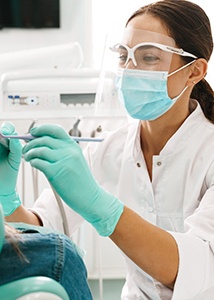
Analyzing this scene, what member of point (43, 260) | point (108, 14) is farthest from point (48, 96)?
point (43, 260)

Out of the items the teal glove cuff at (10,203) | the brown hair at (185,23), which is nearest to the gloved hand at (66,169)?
the teal glove cuff at (10,203)

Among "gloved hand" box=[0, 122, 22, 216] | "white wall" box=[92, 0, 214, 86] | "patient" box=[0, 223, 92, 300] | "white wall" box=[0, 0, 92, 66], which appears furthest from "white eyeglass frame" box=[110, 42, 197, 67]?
"white wall" box=[0, 0, 92, 66]

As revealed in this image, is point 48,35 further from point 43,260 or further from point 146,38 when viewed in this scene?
point 43,260

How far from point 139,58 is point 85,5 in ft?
5.59

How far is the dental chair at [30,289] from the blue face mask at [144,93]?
962 mm

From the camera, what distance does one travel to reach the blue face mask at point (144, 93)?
160 centimetres

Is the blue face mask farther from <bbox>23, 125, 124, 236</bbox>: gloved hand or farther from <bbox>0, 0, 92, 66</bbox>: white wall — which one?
<bbox>0, 0, 92, 66</bbox>: white wall

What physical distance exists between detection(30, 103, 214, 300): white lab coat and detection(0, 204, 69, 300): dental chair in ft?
2.44

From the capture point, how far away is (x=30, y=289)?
71cm

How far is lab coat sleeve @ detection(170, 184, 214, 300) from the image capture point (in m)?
1.34

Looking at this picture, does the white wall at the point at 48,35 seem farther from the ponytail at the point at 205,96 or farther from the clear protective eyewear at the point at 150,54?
the clear protective eyewear at the point at 150,54

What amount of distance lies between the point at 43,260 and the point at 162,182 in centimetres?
88

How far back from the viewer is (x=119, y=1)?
3061 mm

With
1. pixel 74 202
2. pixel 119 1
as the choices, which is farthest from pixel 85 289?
pixel 119 1
